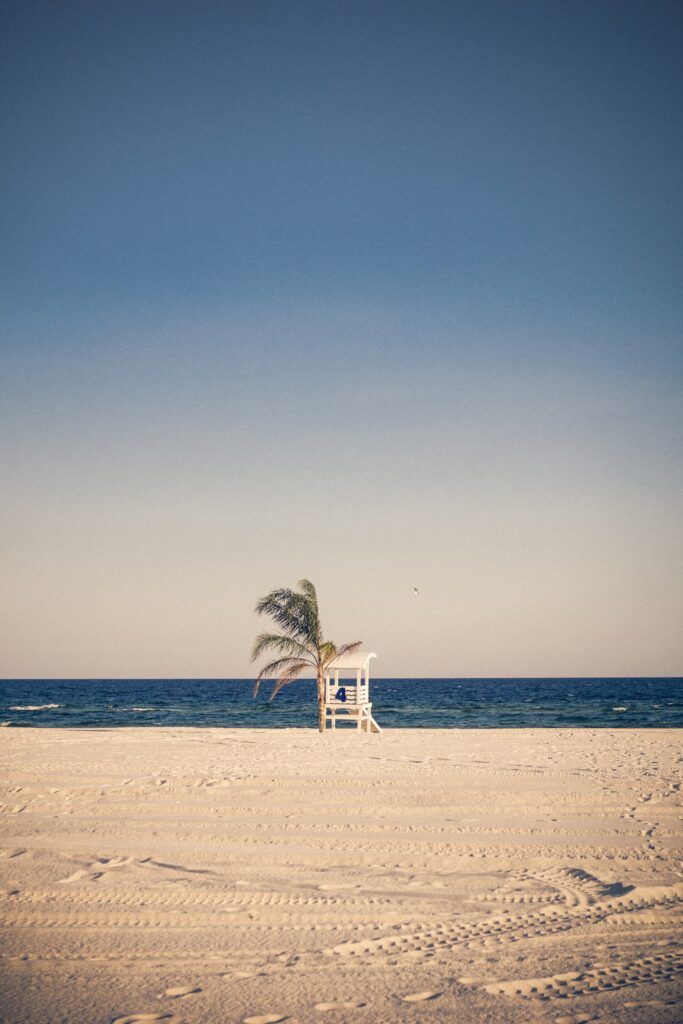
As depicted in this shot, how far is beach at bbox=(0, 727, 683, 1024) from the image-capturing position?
4043 millimetres

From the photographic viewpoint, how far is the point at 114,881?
6.07 m

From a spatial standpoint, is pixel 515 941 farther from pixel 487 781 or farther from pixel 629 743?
pixel 629 743

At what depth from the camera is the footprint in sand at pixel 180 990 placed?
407 cm

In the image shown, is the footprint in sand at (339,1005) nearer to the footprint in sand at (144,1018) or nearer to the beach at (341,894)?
Result: the beach at (341,894)

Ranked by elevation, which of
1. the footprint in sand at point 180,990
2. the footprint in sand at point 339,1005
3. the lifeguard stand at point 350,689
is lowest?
the footprint in sand at point 180,990

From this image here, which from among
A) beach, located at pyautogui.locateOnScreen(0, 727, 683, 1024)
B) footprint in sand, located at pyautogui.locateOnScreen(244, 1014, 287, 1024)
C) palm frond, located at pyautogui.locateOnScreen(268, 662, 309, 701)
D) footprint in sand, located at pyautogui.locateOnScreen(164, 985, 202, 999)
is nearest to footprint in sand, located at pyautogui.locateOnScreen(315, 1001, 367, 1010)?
beach, located at pyautogui.locateOnScreen(0, 727, 683, 1024)

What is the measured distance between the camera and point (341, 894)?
5.71m

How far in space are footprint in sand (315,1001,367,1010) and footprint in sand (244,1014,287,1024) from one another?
22 centimetres

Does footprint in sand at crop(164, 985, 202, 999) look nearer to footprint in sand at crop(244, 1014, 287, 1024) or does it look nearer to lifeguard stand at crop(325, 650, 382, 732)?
footprint in sand at crop(244, 1014, 287, 1024)

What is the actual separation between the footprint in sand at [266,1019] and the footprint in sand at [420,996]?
71 centimetres

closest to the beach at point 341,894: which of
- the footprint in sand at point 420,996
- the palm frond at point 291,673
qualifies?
the footprint in sand at point 420,996

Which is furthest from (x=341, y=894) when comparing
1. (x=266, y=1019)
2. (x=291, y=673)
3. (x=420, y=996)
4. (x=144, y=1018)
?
(x=291, y=673)

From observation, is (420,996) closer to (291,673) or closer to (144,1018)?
(144,1018)

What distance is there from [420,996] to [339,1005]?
48 centimetres
